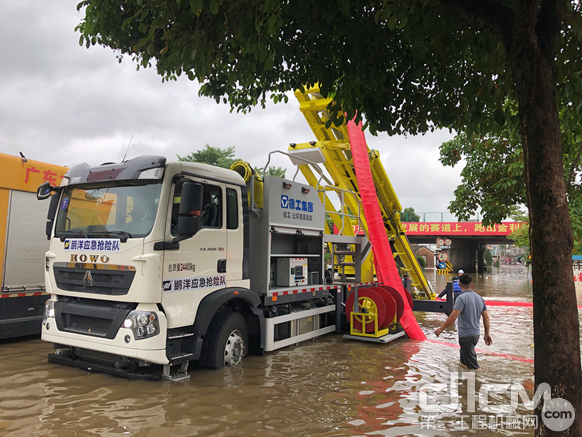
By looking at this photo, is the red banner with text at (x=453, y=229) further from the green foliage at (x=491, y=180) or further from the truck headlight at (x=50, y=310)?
the truck headlight at (x=50, y=310)

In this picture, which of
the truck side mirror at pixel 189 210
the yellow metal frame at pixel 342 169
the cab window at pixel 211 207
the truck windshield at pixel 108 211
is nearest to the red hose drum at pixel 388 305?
the yellow metal frame at pixel 342 169

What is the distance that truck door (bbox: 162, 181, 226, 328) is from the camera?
5.30 meters

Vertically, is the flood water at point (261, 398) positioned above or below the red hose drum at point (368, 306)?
below

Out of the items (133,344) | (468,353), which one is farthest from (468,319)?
(133,344)

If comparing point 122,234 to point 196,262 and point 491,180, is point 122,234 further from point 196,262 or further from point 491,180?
point 491,180

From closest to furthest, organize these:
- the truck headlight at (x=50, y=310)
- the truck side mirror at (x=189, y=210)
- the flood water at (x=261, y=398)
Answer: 1. the flood water at (x=261, y=398)
2. the truck side mirror at (x=189, y=210)
3. the truck headlight at (x=50, y=310)

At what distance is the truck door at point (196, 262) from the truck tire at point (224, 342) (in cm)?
53

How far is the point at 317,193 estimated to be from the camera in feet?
28.2

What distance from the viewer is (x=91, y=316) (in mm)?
5320

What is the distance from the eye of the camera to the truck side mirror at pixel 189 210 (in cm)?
507

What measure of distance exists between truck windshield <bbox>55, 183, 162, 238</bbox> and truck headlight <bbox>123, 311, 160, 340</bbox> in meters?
0.95

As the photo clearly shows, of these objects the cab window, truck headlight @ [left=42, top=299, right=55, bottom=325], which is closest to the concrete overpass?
the cab window

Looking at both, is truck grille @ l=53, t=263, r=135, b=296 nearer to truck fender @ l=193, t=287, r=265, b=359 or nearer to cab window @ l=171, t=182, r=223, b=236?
truck fender @ l=193, t=287, r=265, b=359

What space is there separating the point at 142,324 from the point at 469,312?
4.52 meters
